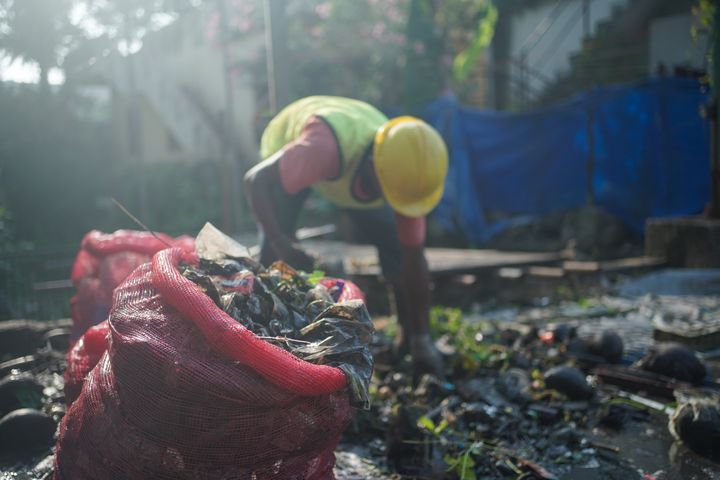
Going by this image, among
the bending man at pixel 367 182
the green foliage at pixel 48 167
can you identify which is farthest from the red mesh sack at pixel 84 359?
the green foliage at pixel 48 167

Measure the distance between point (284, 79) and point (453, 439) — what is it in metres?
3.53

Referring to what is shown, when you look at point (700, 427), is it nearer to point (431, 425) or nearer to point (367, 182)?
point (431, 425)

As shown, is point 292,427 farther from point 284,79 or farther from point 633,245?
point 633,245

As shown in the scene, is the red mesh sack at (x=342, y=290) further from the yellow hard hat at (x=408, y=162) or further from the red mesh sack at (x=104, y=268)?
the red mesh sack at (x=104, y=268)

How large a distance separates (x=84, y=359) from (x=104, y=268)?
1.21 metres

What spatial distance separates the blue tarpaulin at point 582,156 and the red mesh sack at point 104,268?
677 centimetres

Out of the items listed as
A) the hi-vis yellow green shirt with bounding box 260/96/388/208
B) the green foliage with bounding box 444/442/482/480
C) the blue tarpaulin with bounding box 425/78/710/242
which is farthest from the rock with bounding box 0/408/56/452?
the blue tarpaulin with bounding box 425/78/710/242

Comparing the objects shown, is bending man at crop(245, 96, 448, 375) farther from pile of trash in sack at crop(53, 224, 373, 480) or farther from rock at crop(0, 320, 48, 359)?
rock at crop(0, 320, 48, 359)

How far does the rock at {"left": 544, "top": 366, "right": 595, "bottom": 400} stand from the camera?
11.3 ft

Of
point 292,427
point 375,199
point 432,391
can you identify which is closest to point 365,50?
point 375,199

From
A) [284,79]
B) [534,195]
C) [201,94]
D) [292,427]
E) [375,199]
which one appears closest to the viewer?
[292,427]

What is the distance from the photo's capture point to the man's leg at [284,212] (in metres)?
3.87

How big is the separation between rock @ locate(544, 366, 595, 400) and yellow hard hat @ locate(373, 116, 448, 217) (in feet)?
4.09

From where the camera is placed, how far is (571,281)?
654 centimetres
